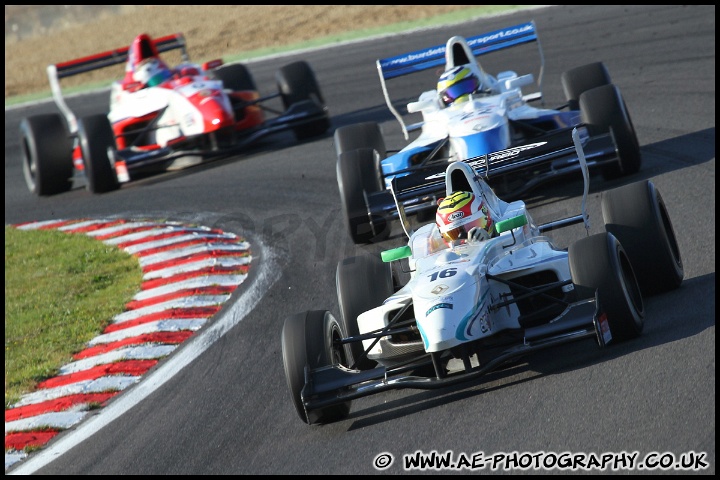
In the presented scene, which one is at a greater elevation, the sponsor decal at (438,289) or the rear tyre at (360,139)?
the sponsor decal at (438,289)

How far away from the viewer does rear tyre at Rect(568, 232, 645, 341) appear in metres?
7.04

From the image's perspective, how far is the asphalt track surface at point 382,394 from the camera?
20.8 ft

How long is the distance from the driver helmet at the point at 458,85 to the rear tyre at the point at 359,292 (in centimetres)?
462

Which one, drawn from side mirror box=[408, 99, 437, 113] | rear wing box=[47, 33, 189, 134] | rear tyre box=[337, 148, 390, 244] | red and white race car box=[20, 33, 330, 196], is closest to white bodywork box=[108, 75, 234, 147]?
red and white race car box=[20, 33, 330, 196]

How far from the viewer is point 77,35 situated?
38188 millimetres

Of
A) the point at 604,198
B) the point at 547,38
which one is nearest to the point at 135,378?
the point at 604,198

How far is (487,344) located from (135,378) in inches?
123

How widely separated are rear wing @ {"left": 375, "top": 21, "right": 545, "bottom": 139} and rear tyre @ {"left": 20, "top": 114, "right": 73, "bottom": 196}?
5396 mm

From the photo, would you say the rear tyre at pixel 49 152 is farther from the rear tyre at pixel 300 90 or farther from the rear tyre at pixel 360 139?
the rear tyre at pixel 360 139

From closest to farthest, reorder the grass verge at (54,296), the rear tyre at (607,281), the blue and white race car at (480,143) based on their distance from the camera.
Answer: the rear tyre at (607,281) < the grass verge at (54,296) < the blue and white race car at (480,143)

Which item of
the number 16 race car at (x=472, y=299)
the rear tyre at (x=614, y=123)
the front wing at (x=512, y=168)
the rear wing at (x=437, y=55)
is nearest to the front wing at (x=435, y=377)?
the number 16 race car at (x=472, y=299)

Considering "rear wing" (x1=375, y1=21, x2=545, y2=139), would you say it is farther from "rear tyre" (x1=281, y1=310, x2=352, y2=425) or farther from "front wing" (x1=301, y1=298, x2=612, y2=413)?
"front wing" (x1=301, y1=298, x2=612, y2=413)

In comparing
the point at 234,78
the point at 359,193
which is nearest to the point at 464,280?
the point at 359,193

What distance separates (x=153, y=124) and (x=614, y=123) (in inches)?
282
